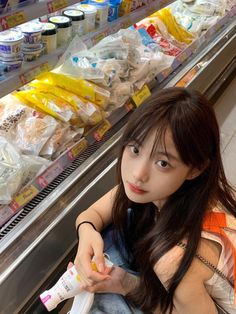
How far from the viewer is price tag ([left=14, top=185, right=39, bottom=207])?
1.43 m

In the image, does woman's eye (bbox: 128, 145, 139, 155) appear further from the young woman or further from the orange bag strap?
the orange bag strap

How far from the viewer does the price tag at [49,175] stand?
60.2 inches

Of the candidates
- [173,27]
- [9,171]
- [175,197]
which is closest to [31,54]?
[9,171]

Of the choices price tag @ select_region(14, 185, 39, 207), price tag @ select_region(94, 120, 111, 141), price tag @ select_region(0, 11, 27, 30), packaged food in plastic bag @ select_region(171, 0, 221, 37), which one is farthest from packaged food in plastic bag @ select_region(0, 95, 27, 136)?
packaged food in plastic bag @ select_region(171, 0, 221, 37)

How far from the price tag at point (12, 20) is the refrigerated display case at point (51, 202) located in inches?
0.6

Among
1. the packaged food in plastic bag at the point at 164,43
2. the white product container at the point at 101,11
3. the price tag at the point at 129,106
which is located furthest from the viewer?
the packaged food in plastic bag at the point at 164,43

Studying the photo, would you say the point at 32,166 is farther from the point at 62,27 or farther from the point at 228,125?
the point at 228,125

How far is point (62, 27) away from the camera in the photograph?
64.4 inches

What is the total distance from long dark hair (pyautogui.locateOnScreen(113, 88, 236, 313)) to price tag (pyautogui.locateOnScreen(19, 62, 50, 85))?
1.60 ft

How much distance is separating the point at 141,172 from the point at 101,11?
1099mm

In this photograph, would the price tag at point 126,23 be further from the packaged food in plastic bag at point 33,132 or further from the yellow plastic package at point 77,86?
the packaged food in plastic bag at point 33,132

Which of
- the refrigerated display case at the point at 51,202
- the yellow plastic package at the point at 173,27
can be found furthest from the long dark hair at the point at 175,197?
the yellow plastic package at the point at 173,27

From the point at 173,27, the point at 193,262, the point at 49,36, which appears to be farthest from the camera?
the point at 173,27

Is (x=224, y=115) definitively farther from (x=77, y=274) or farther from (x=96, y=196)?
(x=77, y=274)
